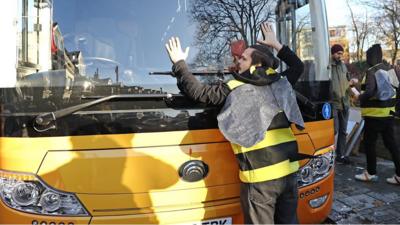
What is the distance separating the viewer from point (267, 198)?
89.4 inches

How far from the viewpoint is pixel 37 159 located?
2115 mm

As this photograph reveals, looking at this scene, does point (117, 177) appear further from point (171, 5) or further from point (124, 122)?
point (171, 5)

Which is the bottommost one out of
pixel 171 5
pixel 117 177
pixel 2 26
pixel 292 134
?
pixel 117 177

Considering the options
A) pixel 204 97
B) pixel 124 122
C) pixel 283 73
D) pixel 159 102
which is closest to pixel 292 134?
pixel 283 73

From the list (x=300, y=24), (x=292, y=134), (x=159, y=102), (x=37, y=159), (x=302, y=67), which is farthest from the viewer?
(x=300, y=24)

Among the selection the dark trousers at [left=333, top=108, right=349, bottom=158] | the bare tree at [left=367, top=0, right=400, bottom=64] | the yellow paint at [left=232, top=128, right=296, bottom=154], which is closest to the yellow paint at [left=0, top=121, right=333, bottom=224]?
the yellow paint at [left=232, top=128, right=296, bottom=154]

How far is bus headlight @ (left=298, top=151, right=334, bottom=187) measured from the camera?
264 centimetres

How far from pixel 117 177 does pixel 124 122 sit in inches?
12.4

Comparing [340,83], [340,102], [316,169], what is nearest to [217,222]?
[316,169]

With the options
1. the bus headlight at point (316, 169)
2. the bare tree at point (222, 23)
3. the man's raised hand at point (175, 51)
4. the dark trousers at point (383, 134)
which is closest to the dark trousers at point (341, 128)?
the dark trousers at point (383, 134)

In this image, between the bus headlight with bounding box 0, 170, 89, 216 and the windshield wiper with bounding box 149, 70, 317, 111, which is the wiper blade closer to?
the windshield wiper with bounding box 149, 70, 317, 111

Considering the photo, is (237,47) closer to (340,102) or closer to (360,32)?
(340,102)

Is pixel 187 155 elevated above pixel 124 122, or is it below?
below

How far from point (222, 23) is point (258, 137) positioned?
0.83 metres
